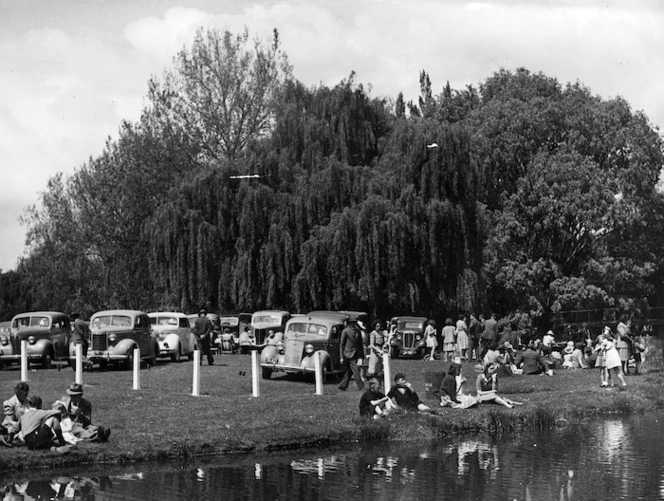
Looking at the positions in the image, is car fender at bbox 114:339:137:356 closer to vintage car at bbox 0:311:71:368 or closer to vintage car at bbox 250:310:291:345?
vintage car at bbox 0:311:71:368

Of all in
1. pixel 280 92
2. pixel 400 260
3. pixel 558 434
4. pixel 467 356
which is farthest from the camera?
pixel 280 92

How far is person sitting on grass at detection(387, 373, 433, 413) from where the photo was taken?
83.9ft

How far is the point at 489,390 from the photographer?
28188 mm

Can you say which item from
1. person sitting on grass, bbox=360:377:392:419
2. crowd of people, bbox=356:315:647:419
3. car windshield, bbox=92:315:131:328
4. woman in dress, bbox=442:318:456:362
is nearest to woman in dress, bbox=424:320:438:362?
crowd of people, bbox=356:315:647:419

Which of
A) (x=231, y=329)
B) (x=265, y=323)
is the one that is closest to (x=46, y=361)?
(x=265, y=323)

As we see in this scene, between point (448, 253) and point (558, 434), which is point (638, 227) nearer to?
point (448, 253)

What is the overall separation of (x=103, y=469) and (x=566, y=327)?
45479mm

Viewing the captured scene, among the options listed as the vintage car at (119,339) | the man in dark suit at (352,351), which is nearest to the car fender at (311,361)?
the man in dark suit at (352,351)

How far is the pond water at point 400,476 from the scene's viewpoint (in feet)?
56.9

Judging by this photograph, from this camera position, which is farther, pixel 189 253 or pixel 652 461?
pixel 189 253

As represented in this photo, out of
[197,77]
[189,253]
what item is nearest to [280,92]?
[197,77]

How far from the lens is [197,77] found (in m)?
64.1

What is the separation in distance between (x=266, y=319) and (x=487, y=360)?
1603cm

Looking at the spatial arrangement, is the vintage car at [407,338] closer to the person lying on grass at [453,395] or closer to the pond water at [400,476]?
the person lying on grass at [453,395]
